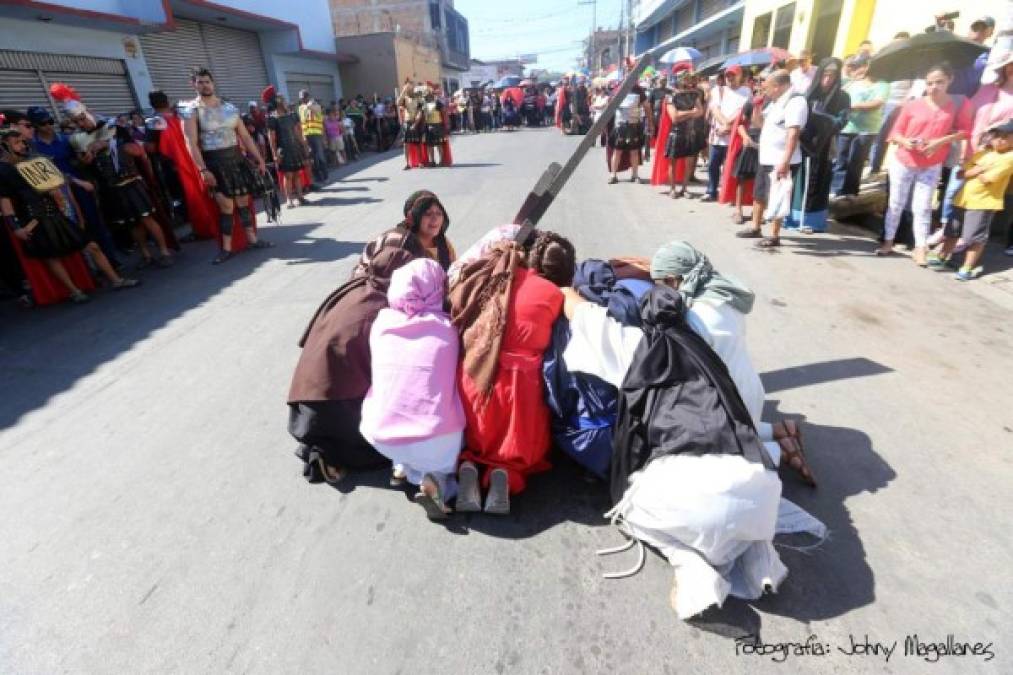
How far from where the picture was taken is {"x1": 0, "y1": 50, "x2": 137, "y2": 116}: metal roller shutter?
812 centimetres

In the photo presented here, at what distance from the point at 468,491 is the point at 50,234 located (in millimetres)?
5066

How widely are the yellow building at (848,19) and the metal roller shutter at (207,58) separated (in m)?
14.7

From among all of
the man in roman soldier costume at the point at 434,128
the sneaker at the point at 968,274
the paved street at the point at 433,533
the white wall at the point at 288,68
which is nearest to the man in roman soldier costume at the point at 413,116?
the man in roman soldier costume at the point at 434,128

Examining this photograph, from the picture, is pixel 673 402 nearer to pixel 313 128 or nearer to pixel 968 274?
pixel 968 274

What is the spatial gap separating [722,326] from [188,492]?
103 inches

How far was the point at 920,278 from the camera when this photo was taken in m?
4.60

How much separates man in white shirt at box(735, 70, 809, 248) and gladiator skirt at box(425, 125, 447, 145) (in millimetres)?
8107

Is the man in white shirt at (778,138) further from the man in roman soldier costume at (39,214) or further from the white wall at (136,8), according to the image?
the white wall at (136,8)

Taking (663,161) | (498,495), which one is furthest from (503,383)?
(663,161)

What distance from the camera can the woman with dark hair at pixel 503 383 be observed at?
229 centimetres

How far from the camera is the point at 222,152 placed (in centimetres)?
588

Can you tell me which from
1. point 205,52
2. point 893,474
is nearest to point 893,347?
point 893,474

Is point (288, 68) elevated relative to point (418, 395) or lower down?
elevated

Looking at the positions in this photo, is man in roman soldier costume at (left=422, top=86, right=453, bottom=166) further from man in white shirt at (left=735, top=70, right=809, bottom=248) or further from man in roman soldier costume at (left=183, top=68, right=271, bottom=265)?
man in white shirt at (left=735, top=70, right=809, bottom=248)
